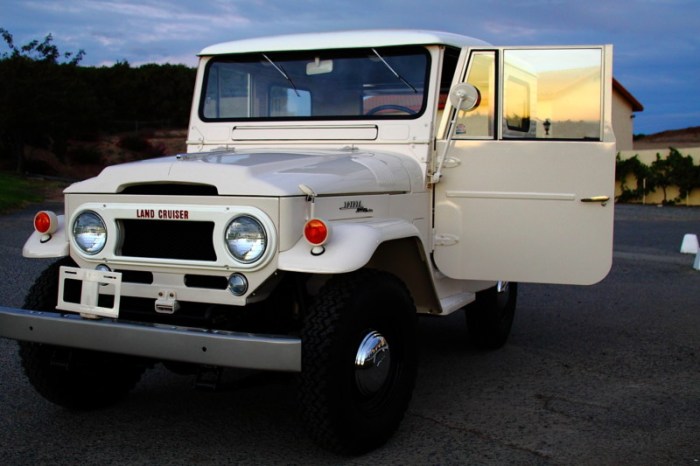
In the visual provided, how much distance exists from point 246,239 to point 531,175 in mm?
2105

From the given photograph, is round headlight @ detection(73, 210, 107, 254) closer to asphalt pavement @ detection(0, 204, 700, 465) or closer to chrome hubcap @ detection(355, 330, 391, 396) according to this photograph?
asphalt pavement @ detection(0, 204, 700, 465)

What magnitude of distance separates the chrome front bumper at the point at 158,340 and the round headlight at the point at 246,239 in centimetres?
37

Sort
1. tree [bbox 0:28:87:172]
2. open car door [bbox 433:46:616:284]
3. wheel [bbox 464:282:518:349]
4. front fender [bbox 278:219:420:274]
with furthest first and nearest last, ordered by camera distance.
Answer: tree [bbox 0:28:87:172]
wheel [bbox 464:282:518:349]
open car door [bbox 433:46:616:284]
front fender [bbox 278:219:420:274]

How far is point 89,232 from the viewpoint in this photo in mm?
4148

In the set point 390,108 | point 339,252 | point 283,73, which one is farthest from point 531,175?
point 339,252

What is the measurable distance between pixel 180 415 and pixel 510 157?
2530 millimetres

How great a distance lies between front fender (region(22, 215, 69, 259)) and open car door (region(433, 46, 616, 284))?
7.32 ft

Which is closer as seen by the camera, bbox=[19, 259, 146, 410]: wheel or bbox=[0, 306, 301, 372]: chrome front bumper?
bbox=[0, 306, 301, 372]: chrome front bumper

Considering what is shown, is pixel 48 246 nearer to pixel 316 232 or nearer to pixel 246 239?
pixel 246 239

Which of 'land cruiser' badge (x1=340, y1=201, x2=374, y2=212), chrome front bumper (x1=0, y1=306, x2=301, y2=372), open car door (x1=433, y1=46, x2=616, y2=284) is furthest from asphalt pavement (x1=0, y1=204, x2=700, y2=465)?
'land cruiser' badge (x1=340, y1=201, x2=374, y2=212)

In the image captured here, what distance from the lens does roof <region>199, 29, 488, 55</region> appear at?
5.15 m

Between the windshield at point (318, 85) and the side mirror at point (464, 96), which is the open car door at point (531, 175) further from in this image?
the windshield at point (318, 85)

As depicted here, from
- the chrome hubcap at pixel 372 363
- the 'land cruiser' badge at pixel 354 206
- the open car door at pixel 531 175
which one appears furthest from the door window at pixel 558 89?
the chrome hubcap at pixel 372 363

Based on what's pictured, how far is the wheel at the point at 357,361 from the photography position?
3.60 m
